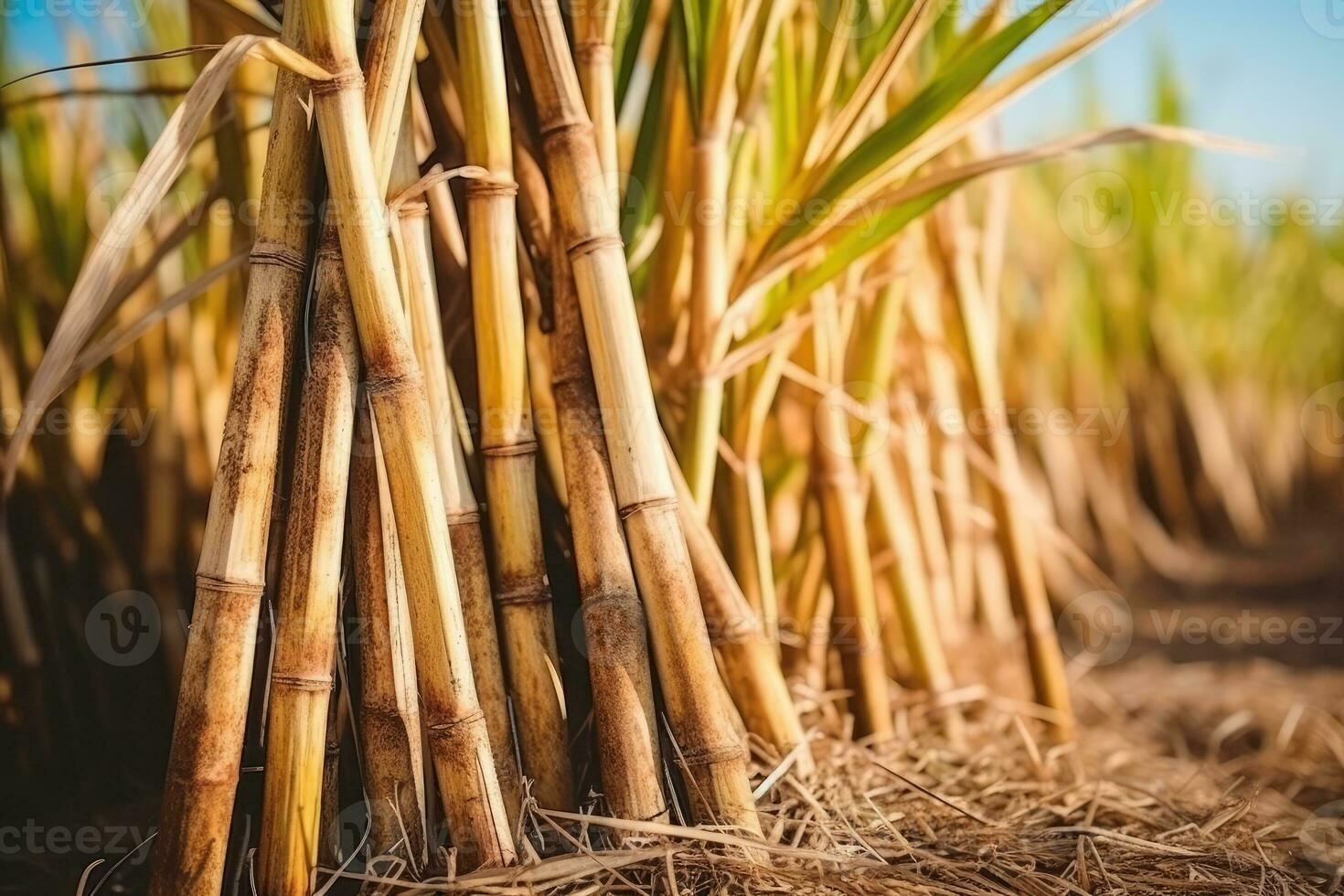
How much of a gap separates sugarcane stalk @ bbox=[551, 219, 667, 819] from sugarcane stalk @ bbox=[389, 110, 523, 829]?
2.2 inches

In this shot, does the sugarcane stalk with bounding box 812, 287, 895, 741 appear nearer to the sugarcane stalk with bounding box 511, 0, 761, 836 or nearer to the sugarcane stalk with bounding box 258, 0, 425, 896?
the sugarcane stalk with bounding box 511, 0, 761, 836

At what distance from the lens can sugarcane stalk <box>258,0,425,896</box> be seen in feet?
1.69

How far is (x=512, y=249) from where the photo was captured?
59 centimetres

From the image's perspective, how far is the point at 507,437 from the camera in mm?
590

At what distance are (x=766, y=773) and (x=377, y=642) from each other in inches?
11.0

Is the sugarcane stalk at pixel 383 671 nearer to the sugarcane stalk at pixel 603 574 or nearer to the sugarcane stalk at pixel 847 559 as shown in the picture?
the sugarcane stalk at pixel 603 574

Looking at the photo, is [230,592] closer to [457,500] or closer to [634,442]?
[457,500]

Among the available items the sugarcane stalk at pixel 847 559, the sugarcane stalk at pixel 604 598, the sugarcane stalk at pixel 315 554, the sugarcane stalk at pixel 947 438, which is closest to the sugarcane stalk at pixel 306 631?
the sugarcane stalk at pixel 315 554

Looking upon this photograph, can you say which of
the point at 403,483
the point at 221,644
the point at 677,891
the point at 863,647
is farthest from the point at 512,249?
the point at 863,647

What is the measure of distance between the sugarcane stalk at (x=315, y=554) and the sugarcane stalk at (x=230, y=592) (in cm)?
2

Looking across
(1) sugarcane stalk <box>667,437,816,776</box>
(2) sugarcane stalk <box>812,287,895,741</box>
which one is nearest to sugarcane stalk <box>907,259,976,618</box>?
(2) sugarcane stalk <box>812,287,895,741</box>

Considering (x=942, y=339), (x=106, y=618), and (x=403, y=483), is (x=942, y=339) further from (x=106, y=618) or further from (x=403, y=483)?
(x=106, y=618)

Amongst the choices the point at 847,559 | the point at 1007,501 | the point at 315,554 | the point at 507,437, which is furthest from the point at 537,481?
the point at 1007,501

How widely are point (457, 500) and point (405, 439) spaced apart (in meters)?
0.08
